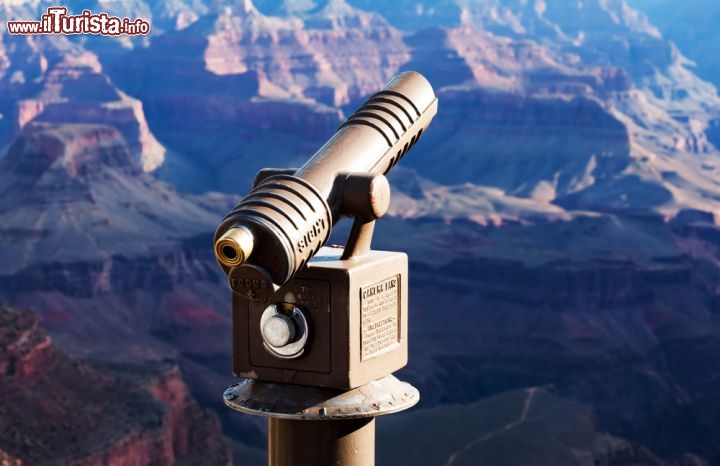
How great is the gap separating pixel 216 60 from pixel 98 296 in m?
85.6

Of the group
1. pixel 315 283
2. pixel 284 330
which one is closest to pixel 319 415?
pixel 284 330

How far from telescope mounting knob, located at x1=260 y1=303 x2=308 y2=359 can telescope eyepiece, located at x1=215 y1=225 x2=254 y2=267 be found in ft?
1.57

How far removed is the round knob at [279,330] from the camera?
7383 mm

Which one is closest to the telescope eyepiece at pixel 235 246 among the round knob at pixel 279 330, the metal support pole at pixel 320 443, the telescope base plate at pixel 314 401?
the round knob at pixel 279 330

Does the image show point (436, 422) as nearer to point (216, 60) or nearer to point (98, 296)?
point (98, 296)

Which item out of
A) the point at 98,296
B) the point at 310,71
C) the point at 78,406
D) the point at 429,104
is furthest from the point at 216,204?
the point at 429,104

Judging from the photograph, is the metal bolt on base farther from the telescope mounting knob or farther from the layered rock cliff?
the layered rock cliff

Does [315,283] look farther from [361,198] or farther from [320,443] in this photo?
[320,443]

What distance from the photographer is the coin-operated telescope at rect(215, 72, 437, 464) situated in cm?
712

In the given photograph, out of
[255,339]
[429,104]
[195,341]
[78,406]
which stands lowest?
[195,341]

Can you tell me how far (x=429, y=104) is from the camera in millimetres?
8758

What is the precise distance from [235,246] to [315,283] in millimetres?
709

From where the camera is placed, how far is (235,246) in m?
6.92

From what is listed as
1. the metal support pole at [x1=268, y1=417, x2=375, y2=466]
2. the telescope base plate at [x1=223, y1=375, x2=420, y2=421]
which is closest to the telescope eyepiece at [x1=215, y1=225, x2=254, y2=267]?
the telescope base plate at [x1=223, y1=375, x2=420, y2=421]
